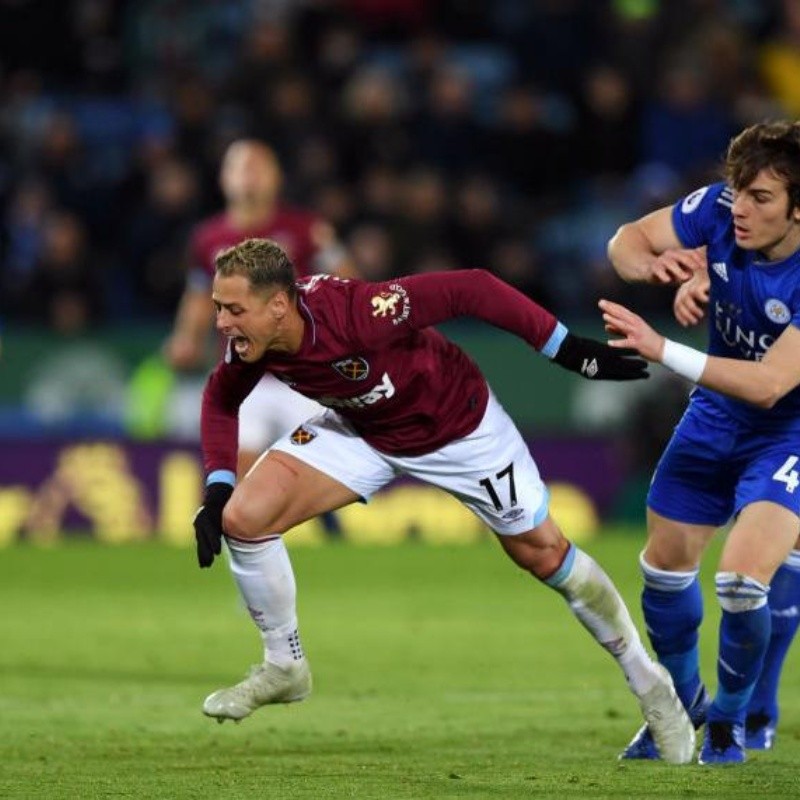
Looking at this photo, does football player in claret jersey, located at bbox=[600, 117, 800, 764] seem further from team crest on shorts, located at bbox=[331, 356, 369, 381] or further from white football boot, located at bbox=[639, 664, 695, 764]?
A: team crest on shorts, located at bbox=[331, 356, 369, 381]

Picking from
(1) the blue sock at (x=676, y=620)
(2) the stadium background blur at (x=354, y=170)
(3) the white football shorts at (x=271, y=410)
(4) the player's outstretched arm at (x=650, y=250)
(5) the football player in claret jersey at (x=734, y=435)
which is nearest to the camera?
(5) the football player in claret jersey at (x=734, y=435)

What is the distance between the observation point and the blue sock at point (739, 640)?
6895mm

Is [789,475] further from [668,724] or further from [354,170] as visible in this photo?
[354,170]

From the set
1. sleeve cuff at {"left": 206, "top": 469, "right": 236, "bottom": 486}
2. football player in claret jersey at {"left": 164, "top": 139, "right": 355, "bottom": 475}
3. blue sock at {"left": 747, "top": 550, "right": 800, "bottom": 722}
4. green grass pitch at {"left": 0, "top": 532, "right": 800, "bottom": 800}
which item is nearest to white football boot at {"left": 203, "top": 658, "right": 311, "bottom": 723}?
green grass pitch at {"left": 0, "top": 532, "right": 800, "bottom": 800}

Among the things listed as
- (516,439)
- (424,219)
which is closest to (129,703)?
(516,439)

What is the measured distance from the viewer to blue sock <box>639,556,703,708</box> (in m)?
7.48

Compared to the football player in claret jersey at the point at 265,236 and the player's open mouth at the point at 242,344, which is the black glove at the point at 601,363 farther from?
the football player in claret jersey at the point at 265,236

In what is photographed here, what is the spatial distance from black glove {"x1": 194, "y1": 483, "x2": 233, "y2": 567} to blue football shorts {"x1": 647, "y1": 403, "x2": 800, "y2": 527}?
4.88 feet

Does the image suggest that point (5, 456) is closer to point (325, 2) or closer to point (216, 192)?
point (216, 192)

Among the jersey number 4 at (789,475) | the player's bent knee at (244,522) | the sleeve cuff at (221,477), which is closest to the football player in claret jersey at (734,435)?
the jersey number 4 at (789,475)

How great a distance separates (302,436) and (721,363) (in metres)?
1.57

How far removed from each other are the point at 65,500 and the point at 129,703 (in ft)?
25.0

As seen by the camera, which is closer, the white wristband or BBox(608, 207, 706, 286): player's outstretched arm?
the white wristband

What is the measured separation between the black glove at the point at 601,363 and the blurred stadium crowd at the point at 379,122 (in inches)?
371
